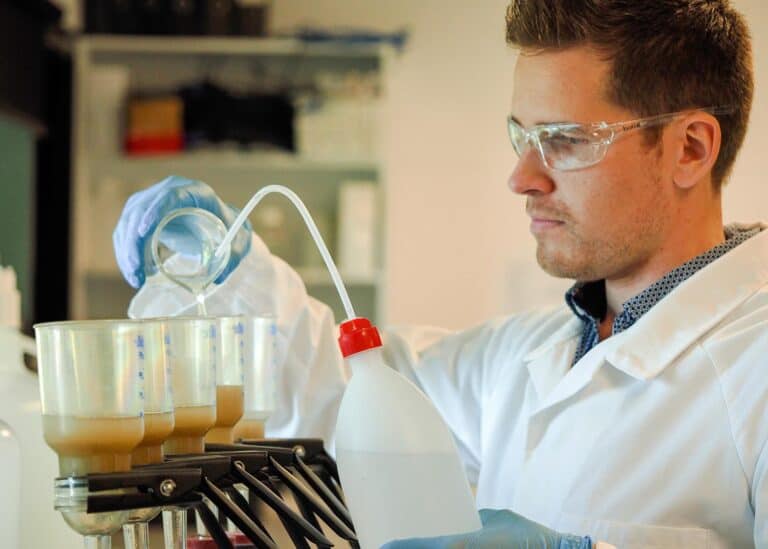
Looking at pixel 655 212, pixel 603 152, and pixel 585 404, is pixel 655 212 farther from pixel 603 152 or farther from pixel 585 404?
pixel 585 404

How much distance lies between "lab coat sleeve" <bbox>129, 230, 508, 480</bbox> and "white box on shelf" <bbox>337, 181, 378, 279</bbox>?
2743 mm

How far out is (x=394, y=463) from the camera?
993 millimetres

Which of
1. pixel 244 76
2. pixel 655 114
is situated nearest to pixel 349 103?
pixel 244 76

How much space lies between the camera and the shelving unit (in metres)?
4.80

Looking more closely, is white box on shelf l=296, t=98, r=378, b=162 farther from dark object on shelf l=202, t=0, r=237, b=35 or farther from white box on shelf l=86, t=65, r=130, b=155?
white box on shelf l=86, t=65, r=130, b=155

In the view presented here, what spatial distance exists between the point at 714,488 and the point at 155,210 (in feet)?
2.61

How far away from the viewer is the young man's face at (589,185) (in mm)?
1642

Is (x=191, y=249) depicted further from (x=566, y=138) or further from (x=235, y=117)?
(x=235, y=117)

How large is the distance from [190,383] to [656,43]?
93cm

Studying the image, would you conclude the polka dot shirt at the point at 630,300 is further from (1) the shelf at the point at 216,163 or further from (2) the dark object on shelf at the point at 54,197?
(2) the dark object on shelf at the point at 54,197

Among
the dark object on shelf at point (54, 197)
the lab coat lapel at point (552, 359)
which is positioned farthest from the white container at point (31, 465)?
the dark object on shelf at point (54, 197)

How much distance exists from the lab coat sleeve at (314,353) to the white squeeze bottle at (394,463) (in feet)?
2.04

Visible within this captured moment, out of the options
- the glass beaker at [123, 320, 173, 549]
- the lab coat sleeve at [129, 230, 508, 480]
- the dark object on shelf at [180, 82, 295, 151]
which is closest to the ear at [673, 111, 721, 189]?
the lab coat sleeve at [129, 230, 508, 480]

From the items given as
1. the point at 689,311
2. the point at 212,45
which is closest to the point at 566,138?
the point at 689,311
